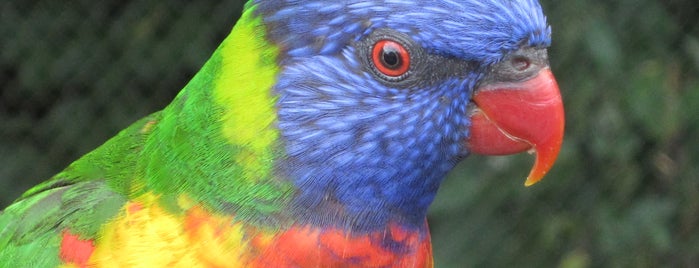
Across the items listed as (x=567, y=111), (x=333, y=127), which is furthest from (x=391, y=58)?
(x=567, y=111)

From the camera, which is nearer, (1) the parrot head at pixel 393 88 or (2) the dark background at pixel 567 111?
(1) the parrot head at pixel 393 88

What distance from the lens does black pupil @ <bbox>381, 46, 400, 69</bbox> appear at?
1.28 m

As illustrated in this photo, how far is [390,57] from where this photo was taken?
129 cm

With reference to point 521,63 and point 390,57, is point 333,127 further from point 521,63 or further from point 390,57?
point 521,63

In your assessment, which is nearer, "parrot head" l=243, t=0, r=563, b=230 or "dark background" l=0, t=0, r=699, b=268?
"parrot head" l=243, t=0, r=563, b=230

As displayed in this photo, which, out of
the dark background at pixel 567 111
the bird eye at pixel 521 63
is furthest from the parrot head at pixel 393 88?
the dark background at pixel 567 111

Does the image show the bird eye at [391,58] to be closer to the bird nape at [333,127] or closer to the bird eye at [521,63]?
the bird nape at [333,127]

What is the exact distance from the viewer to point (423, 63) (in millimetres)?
1291

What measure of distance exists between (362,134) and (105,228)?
0.47 m

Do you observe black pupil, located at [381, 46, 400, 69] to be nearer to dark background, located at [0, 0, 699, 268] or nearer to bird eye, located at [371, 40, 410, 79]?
bird eye, located at [371, 40, 410, 79]

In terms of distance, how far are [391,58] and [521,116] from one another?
0.23 metres

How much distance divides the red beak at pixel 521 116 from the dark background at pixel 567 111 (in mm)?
1127

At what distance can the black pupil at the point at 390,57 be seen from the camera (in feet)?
4.19

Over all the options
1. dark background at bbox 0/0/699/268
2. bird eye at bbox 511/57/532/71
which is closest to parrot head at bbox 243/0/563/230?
bird eye at bbox 511/57/532/71
